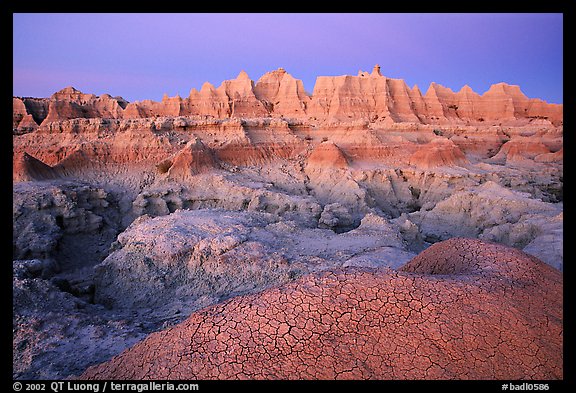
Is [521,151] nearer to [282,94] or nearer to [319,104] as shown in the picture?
[319,104]

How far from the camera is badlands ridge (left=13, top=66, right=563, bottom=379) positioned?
265cm

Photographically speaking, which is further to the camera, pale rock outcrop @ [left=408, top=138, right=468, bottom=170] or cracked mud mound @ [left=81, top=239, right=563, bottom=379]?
pale rock outcrop @ [left=408, top=138, right=468, bottom=170]

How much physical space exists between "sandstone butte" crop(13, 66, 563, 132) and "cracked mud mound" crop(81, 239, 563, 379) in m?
30.1

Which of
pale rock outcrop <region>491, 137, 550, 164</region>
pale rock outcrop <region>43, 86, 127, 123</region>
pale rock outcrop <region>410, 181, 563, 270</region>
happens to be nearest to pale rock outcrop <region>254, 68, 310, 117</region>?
pale rock outcrop <region>43, 86, 127, 123</region>

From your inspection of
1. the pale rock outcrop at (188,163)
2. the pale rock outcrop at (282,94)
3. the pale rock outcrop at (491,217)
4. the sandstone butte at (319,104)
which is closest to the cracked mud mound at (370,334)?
the pale rock outcrop at (491,217)

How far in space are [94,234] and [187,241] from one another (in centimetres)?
684

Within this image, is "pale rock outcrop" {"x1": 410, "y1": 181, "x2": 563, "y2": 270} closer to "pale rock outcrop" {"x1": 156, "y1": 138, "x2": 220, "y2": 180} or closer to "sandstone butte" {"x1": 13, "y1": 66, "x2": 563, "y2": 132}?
"pale rock outcrop" {"x1": 156, "y1": 138, "x2": 220, "y2": 180}

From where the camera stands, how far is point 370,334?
2.67 meters

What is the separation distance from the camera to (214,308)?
312cm

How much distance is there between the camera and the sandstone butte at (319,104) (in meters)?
33.8

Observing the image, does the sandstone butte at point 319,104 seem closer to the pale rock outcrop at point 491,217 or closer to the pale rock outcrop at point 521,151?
the pale rock outcrop at point 521,151

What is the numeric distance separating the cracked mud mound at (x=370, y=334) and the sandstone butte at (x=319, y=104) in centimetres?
3005

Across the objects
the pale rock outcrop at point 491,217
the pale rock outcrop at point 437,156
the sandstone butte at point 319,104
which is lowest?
the pale rock outcrop at point 491,217

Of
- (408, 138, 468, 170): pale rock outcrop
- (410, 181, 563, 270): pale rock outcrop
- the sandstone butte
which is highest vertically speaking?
the sandstone butte
